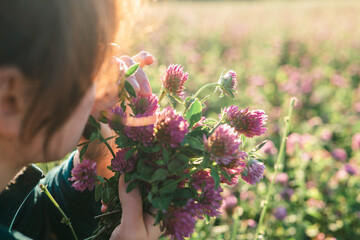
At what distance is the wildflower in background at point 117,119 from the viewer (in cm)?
68

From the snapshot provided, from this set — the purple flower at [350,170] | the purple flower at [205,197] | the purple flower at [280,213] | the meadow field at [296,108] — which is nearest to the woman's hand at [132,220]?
the purple flower at [205,197]

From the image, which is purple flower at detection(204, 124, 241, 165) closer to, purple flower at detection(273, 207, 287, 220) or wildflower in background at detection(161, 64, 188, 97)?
wildflower in background at detection(161, 64, 188, 97)

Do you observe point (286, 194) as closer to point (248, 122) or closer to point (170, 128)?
point (248, 122)

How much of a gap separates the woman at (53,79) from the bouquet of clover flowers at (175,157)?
5 cm

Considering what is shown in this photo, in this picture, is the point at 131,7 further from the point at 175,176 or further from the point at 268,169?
the point at 268,169

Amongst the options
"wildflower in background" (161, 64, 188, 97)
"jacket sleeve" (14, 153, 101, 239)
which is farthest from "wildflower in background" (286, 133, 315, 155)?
"wildflower in background" (161, 64, 188, 97)

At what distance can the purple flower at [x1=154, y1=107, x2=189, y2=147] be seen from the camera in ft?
2.11

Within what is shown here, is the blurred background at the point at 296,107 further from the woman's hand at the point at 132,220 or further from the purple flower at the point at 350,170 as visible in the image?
the woman's hand at the point at 132,220

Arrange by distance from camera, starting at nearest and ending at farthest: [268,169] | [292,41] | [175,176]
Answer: [175,176] → [268,169] → [292,41]

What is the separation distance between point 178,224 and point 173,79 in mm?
278

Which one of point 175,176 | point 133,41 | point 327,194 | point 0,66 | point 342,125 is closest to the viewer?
point 0,66

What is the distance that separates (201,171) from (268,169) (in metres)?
1.40

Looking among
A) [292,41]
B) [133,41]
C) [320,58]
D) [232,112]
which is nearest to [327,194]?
[232,112]

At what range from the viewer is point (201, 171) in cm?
72
